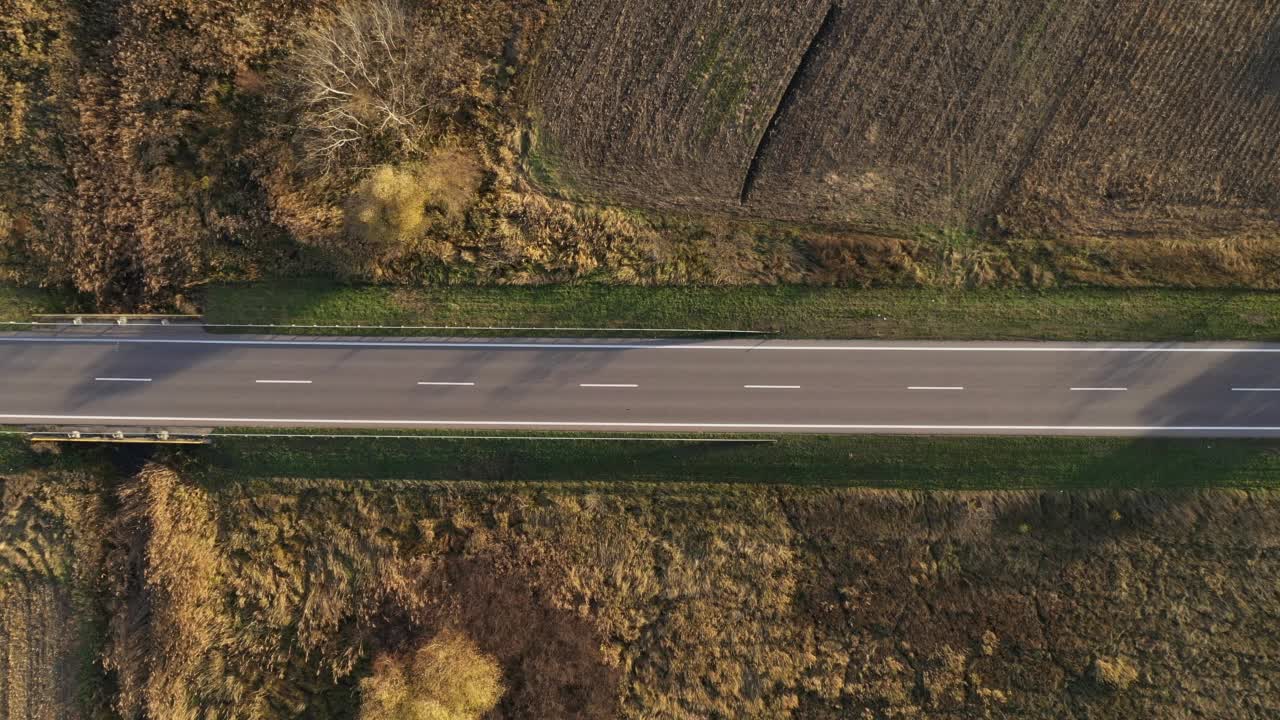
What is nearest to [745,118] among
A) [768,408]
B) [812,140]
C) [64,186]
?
[812,140]

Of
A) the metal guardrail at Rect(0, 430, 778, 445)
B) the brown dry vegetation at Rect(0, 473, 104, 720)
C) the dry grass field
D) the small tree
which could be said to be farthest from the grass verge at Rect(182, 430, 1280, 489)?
the dry grass field

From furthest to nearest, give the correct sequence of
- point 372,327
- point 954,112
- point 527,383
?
point 527,383
point 372,327
point 954,112

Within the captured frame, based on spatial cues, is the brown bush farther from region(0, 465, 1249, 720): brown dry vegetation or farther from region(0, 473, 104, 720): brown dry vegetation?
region(0, 473, 104, 720): brown dry vegetation

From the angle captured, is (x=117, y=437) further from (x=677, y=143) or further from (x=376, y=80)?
(x=677, y=143)

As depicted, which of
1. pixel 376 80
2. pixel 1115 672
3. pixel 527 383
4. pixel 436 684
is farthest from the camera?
pixel 527 383

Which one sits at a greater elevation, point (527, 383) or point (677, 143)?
point (677, 143)

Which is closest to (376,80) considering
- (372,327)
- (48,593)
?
(372,327)

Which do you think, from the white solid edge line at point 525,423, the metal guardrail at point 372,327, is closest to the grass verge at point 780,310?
the metal guardrail at point 372,327
